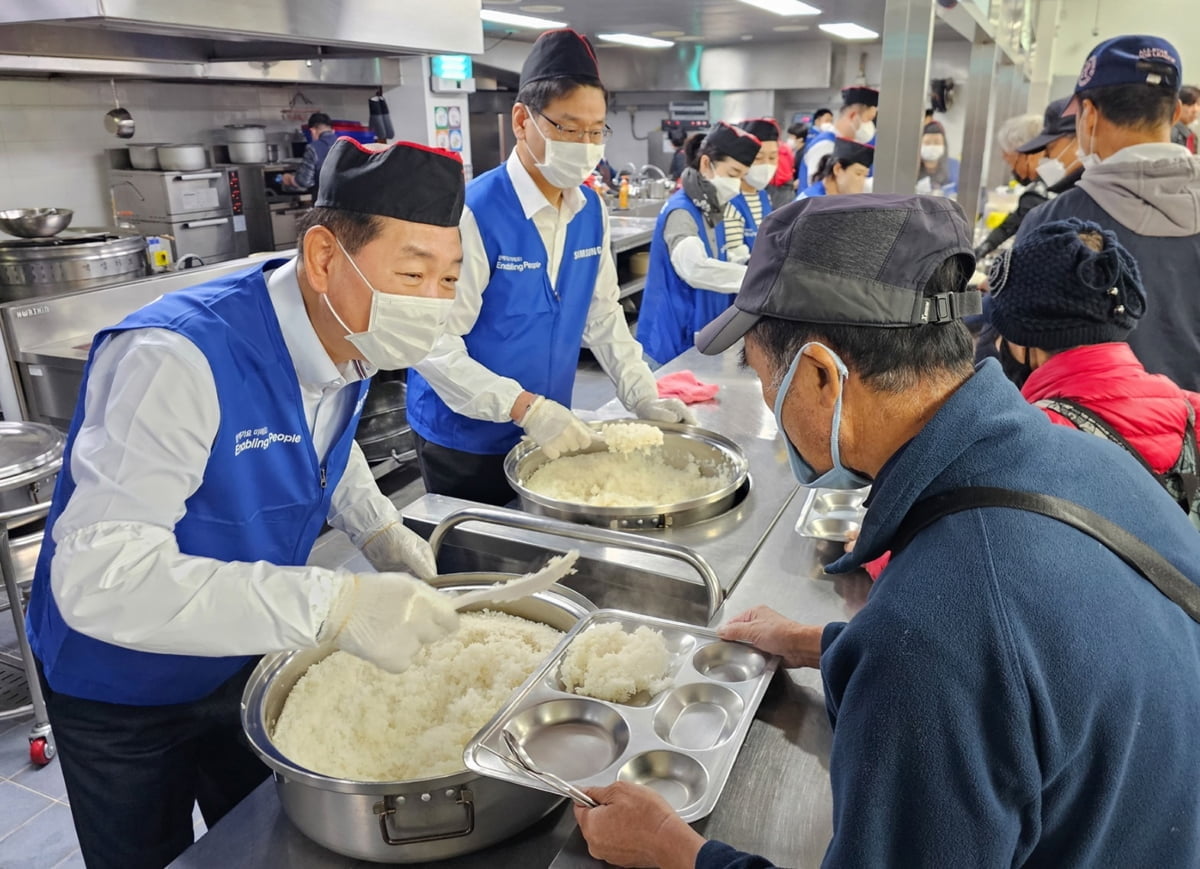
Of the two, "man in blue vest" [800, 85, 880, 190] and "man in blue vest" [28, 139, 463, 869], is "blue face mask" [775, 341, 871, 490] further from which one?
"man in blue vest" [800, 85, 880, 190]

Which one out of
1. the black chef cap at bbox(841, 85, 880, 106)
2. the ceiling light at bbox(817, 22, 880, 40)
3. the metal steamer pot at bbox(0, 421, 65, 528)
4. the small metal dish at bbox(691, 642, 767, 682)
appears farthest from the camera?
the ceiling light at bbox(817, 22, 880, 40)

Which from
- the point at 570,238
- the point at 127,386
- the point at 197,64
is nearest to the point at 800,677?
the point at 127,386

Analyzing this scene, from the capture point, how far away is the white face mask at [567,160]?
247 centimetres

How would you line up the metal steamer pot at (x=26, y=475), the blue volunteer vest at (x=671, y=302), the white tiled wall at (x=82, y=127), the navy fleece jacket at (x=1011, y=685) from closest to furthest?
the navy fleece jacket at (x=1011, y=685) < the metal steamer pot at (x=26, y=475) < the blue volunteer vest at (x=671, y=302) < the white tiled wall at (x=82, y=127)

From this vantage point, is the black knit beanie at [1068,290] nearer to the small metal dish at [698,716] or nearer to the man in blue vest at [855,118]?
the small metal dish at [698,716]

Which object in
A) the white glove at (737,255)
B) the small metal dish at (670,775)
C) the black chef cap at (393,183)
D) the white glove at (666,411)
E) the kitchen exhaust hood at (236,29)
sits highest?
the kitchen exhaust hood at (236,29)

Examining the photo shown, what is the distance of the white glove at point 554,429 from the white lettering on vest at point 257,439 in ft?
2.72

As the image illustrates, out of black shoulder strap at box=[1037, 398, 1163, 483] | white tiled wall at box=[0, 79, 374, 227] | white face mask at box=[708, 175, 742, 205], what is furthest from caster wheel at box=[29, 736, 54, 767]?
white tiled wall at box=[0, 79, 374, 227]

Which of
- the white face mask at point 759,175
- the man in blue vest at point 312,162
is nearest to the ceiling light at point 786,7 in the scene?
the white face mask at point 759,175

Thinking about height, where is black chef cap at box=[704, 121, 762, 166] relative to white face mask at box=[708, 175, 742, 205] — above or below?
above

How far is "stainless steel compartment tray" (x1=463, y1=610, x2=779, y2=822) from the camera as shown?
A: 3.65 feet

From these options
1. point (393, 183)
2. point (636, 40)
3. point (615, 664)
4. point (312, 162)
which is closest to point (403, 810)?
point (615, 664)

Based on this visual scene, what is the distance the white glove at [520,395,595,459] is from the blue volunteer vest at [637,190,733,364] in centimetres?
162

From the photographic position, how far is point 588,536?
1.67m
